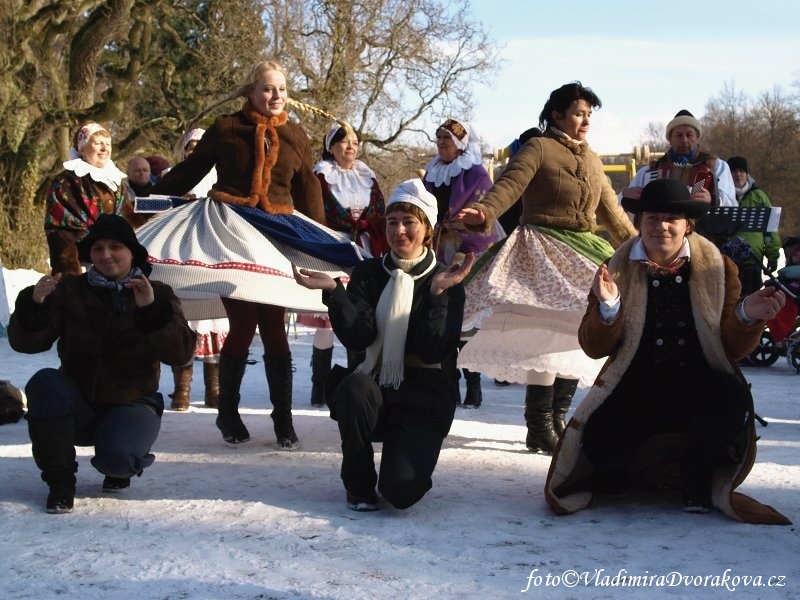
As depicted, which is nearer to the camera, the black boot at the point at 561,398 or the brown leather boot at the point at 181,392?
the black boot at the point at 561,398

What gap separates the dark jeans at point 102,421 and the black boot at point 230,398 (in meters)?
1.09

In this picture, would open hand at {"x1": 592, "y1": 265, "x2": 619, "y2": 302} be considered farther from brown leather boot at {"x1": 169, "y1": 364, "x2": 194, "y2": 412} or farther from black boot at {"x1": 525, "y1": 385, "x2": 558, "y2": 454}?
brown leather boot at {"x1": 169, "y1": 364, "x2": 194, "y2": 412}

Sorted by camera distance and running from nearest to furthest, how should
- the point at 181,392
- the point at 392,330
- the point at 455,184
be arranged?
the point at 392,330
the point at 181,392
the point at 455,184

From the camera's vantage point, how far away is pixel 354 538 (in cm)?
367

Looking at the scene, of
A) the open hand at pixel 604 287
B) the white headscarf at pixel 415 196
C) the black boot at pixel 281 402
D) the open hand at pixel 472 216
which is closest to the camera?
the open hand at pixel 604 287

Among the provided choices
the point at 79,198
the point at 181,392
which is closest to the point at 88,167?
the point at 79,198

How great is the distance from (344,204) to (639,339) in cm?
332

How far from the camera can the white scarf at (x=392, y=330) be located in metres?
4.20

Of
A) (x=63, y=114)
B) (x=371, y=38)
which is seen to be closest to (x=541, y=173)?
(x=63, y=114)

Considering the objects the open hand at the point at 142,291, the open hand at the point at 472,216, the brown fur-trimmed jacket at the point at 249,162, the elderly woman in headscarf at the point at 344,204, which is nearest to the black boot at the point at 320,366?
the elderly woman in headscarf at the point at 344,204

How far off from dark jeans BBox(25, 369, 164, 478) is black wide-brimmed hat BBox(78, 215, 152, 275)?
1.65ft

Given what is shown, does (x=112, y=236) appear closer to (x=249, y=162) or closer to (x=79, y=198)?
(x=249, y=162)

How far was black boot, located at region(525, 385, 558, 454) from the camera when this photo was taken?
5258mm

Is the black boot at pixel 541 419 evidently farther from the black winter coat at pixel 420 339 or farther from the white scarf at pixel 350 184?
the white scarf at pixel 350 184
